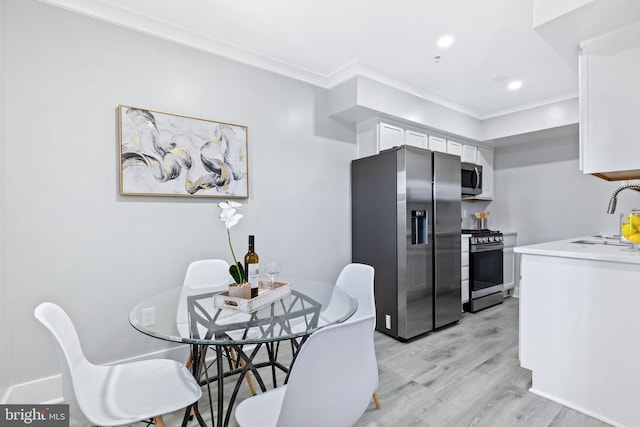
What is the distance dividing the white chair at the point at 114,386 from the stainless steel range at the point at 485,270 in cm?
347

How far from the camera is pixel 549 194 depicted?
4.44 m

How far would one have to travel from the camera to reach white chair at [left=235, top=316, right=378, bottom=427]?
0.97 metres

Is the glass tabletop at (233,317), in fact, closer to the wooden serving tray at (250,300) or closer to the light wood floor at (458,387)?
the wooden serving tray at (250,300)

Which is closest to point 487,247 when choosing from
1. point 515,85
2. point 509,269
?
point 509,269

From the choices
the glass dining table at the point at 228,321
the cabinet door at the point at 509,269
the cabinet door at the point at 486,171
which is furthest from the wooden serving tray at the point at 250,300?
the cabinet door at the point at 486,171

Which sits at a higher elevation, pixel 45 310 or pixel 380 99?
pixel 380 99

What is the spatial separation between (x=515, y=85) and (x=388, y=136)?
1.48 metres

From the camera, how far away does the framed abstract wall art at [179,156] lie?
2.25 m

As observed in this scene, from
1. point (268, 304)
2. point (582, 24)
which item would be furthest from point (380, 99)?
point (268, 304)

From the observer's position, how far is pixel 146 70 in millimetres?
2348

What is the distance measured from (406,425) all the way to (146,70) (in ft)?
9.62

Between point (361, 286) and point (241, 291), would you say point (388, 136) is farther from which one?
point (241, 291)

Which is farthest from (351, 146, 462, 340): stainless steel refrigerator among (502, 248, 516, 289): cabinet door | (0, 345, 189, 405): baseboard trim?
(0, 345, 189, 405): baseboard trim

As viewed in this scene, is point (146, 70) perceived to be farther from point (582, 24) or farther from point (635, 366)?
point (635, 366)
